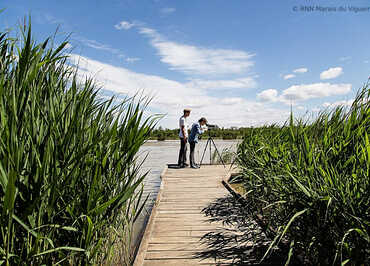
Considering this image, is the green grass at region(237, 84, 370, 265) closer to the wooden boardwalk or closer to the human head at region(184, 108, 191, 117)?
the wooden boardwalk

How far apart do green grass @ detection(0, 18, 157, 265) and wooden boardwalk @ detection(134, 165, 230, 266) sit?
0.75m

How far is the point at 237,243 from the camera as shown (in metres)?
2.72

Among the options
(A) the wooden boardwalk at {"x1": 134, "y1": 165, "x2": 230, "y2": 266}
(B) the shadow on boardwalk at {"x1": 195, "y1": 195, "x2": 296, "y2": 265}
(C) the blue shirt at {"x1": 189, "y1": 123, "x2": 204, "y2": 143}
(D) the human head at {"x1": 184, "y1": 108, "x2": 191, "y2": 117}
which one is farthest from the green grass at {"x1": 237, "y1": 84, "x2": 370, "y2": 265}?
(C) the blue shirt at {"x1": 189, "y1": 123, "x2": 204, "y2": 143}

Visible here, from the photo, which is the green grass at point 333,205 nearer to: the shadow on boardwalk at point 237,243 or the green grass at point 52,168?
the shadow on boardwalk at point 237,243

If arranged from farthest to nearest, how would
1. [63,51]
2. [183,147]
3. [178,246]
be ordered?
[183,147] → [178,246] → [63,51]

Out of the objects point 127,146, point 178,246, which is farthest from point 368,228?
point 178,246

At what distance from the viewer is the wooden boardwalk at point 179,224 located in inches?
100

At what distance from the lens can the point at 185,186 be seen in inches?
233

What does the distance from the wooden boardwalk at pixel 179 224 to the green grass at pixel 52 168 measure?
748 millimetres

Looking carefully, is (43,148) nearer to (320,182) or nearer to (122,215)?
(122,215)

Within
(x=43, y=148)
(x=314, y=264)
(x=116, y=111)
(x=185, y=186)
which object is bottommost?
(x=185, y=186)

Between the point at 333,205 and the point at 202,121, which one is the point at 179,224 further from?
the point at 202,121

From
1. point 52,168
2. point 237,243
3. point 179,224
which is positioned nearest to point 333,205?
point 237,243

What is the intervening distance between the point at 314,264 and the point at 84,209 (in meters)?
1.66
